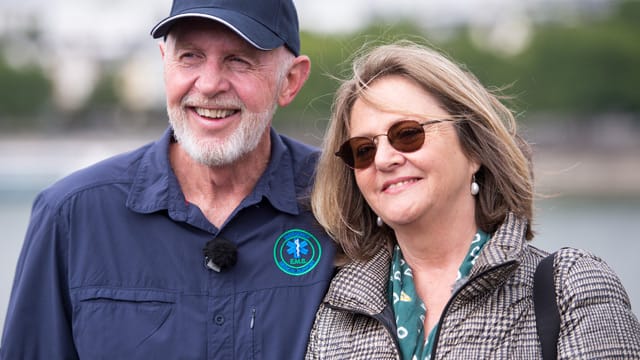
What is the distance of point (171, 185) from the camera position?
378 cm

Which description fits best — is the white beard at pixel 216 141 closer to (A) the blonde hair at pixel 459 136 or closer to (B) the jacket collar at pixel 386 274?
(A) the blonde hair at pixel 459 136

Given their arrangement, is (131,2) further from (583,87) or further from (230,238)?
(230,238)

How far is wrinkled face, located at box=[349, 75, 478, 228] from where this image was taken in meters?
3.35

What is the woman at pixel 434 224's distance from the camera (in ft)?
10.5

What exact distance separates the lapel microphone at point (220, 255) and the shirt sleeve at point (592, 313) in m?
1.22

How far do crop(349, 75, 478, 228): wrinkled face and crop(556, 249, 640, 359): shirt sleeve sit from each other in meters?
0.50

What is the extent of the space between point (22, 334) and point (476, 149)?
1861mm

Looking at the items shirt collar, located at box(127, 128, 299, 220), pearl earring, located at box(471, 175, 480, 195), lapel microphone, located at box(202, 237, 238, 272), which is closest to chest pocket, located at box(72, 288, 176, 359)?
lapel microphone, located at box(202, 237, 238, 272)

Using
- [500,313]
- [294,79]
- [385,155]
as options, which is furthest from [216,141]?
[500,313]

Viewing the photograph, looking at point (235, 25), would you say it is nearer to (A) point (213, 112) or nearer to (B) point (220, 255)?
(A) point (213, 112)

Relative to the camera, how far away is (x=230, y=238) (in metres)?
3.72

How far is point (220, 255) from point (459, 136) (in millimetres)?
1001

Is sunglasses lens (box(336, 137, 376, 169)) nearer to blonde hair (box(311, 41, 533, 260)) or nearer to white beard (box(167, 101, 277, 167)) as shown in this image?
blonde hair (box(311, 41, 533, 260))

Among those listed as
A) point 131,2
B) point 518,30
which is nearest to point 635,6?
point 518,30
